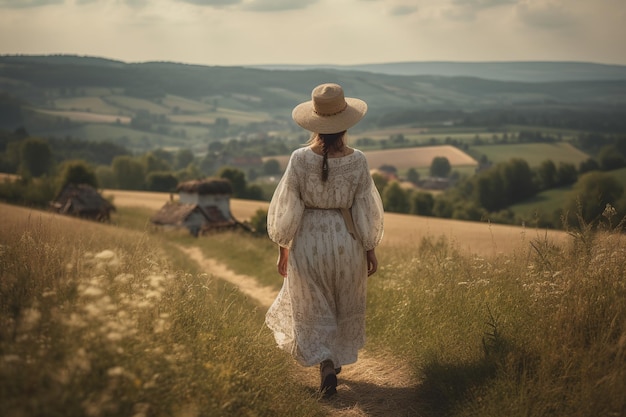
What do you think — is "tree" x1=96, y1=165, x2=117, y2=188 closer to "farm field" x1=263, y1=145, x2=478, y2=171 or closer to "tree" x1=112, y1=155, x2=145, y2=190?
"tree" x1=112, y1=155, x2=145, y2=190

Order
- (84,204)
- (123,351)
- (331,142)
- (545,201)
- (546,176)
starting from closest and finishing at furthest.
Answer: (123,351), (331,142), (84,204), (545,201), (546,176)

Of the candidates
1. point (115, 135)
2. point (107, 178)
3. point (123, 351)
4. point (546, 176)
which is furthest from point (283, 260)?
point (115, 135)

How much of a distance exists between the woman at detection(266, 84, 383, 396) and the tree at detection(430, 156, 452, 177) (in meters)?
102

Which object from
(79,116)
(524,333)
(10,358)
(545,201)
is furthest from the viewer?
(79,116)

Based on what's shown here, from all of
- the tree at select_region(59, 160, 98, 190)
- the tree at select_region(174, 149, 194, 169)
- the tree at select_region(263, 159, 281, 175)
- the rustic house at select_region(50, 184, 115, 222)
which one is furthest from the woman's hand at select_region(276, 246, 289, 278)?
the tree at select_region(174, 149, 194, 169)

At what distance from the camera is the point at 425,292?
7.81 meters

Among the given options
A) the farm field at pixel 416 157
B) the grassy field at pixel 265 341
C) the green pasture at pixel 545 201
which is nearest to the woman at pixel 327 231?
the grassy field at pixel 265 341

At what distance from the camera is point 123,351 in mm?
3879

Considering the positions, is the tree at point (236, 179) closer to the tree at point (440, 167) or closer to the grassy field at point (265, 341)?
the tree at point (440, 167)

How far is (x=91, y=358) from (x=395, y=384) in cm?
364

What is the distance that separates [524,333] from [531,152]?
124 m

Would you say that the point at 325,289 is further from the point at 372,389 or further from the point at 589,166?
the point at 589,166

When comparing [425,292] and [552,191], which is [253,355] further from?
[552,191]

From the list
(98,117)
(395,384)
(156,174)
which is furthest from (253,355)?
(98,117)
